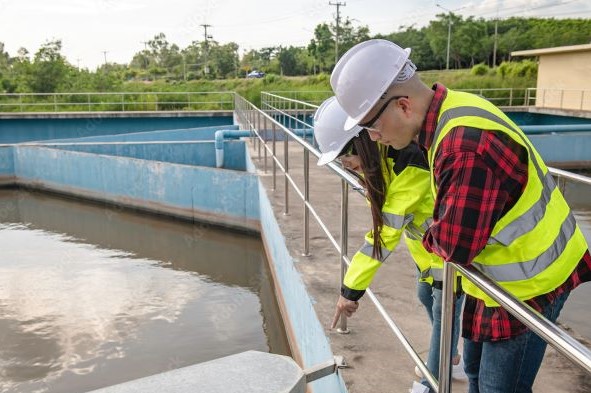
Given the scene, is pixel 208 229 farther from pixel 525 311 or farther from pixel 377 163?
pixel 525 311

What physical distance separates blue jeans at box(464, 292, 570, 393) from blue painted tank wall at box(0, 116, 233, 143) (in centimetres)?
1729

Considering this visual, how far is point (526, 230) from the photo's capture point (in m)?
1.18

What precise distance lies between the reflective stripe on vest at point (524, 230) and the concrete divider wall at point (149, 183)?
20.2 ft

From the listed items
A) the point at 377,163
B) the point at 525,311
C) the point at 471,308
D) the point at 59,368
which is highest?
the point at 377,163

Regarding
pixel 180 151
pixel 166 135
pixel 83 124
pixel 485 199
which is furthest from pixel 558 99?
pixel 485 199

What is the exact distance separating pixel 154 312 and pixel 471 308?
13.1ft

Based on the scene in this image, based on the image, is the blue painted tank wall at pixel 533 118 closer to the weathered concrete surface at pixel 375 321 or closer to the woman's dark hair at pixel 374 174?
the weathered concrete surface at pixel 375 321

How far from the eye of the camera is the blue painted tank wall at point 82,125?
657 inches

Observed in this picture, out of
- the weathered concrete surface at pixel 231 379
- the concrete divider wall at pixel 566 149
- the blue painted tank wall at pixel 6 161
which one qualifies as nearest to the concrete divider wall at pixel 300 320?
the weathered concrete surface at pixel 231 379

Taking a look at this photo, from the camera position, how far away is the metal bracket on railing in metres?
2.20

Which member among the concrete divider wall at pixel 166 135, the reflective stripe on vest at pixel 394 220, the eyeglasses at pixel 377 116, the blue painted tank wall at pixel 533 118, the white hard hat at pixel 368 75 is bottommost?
the concrete divider wall at pixel 166 135

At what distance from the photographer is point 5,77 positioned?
25.5m

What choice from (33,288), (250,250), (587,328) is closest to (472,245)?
(587,328)

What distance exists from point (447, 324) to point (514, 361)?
0.18 m
